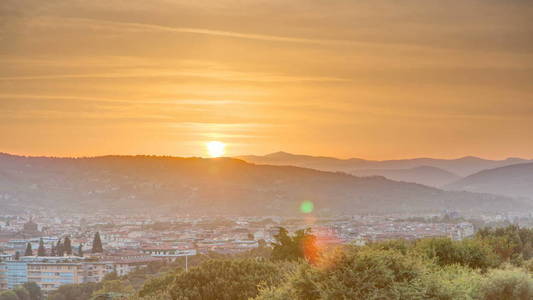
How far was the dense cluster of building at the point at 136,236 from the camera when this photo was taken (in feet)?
219

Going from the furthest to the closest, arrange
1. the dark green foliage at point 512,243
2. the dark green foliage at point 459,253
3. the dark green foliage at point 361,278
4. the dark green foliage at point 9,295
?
1. the dark green foliage at point 9,295
2. the dark green foliage at point 512,243
3. the dark green foliage at point 459,253
4. the dark green foliage at point 361,278

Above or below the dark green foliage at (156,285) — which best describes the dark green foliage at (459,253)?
above

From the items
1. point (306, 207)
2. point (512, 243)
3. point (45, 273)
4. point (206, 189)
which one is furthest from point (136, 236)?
point (512, 243)

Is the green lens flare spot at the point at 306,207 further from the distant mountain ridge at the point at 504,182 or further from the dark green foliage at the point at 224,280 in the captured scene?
the dark green foliage at the point at 224,280

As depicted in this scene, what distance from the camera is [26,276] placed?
6731cm

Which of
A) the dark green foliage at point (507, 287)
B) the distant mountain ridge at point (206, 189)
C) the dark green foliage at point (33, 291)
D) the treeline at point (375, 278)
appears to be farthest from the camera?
the distant mountain ridge at point (206, 189)

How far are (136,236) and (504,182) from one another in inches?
3569

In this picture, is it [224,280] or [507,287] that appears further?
[224,280]

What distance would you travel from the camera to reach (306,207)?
143500 millimetres

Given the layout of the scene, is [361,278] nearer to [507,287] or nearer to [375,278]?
[375,278]

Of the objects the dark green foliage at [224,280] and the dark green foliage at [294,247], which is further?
the dark green foliage at [294,247]

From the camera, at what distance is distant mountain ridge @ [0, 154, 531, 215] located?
14612 centimetres

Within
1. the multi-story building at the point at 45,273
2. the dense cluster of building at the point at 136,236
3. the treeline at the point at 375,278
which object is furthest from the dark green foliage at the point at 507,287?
the multi-story building at the point at 45,273

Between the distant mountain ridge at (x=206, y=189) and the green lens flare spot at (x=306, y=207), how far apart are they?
2.99ft
